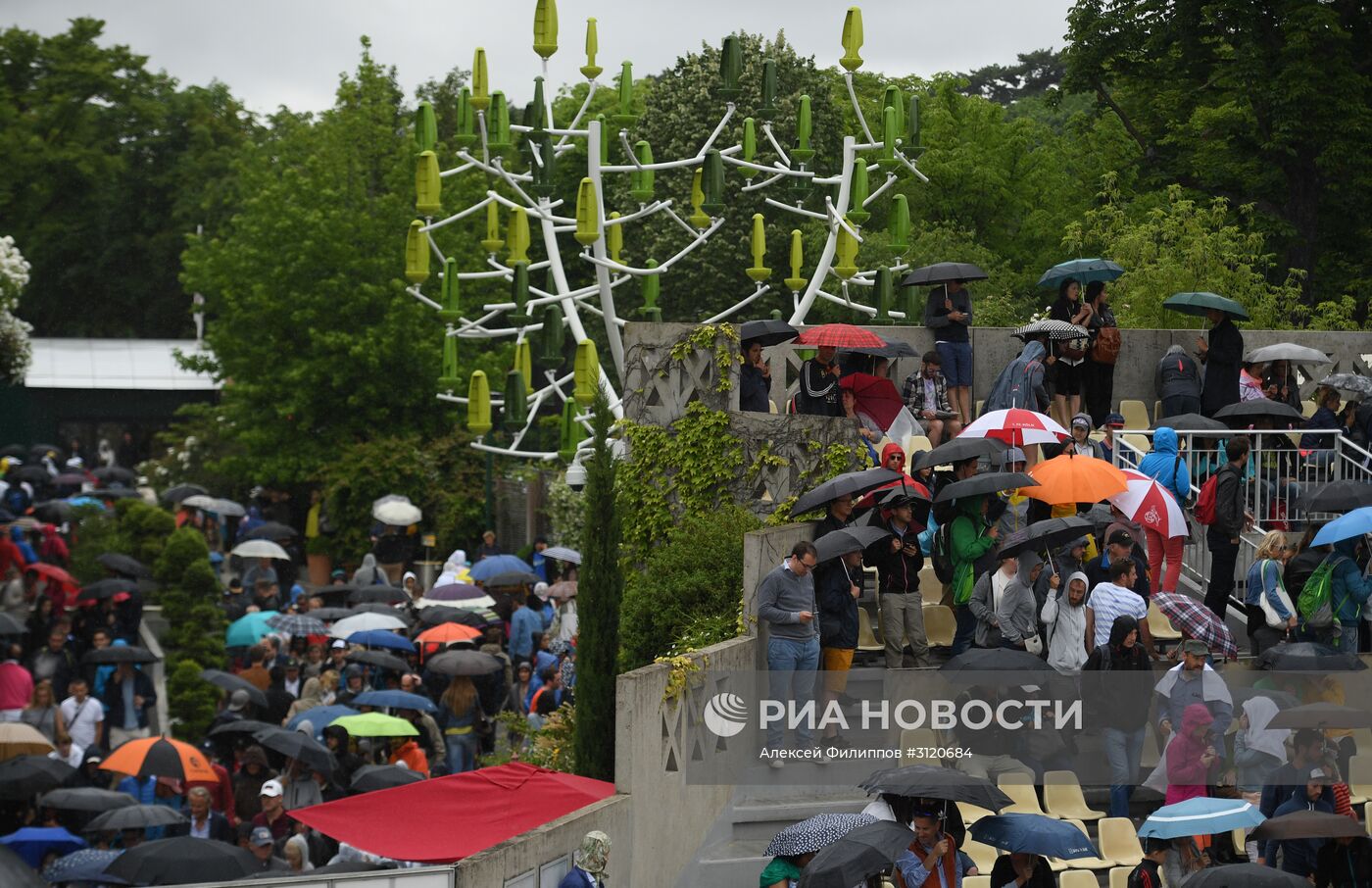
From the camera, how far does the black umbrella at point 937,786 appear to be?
10.7 meters

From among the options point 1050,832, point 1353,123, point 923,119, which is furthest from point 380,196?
point 1050,832

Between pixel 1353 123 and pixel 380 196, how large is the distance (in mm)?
22618

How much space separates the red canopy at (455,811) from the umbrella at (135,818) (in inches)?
114

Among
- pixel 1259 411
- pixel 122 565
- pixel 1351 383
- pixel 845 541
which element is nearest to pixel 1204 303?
pixel 1259 411

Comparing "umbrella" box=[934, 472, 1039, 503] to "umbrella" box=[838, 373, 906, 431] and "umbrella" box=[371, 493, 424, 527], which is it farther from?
"umbrella" box=[371, 493, 424, 527]

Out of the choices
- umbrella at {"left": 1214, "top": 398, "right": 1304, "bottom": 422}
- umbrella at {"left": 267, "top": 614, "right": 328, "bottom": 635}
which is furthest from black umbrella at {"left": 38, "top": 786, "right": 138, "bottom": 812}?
umbrella at {"left": 1214, "top": 398, "right": 1304, "bottom": 422}

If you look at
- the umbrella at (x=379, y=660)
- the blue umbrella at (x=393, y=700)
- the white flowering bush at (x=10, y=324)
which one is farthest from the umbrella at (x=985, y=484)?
the white flowering bush at (x=10, y=324)

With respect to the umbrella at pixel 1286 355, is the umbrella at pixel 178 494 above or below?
below

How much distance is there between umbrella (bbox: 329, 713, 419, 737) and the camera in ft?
57.0

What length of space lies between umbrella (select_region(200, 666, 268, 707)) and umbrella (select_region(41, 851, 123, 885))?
4806 millimetres

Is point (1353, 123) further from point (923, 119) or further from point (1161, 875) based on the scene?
point (1161, 875)

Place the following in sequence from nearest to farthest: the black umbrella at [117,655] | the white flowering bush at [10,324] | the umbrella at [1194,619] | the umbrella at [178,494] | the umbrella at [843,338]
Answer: the umbrella at [1194,619]
the umbrella at [843,338]
the black umbrella at [117,655]
the umbrella at [178,494]
the white flowering bush at [10,324]

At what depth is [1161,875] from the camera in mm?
11859

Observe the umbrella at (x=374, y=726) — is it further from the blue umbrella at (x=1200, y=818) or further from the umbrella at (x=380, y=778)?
the blue umbrella at (x=1200, y=818)
